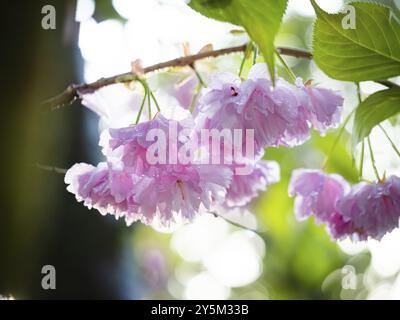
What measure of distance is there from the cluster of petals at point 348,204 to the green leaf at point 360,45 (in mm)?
164

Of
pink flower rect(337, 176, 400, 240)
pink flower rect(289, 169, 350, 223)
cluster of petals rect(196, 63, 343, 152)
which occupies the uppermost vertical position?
cluster of petals rect(196, 63, 343, 152)

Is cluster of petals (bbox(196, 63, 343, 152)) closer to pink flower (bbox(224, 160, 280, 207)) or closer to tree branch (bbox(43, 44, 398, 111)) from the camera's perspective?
tree branch (bbox(43, 44, 398, 111))

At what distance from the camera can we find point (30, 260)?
1115 mm

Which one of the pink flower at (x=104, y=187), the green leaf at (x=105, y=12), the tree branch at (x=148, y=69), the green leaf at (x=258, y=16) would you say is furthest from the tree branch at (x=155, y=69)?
the green leaf at (x=105, y=12)

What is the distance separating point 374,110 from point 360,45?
8 cm

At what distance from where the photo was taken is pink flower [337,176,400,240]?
768mm

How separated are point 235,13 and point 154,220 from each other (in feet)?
0.92

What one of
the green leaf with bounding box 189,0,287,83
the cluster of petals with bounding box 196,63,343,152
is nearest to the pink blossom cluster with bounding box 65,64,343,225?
the cluster of petals with bounding box 196,63,343,152

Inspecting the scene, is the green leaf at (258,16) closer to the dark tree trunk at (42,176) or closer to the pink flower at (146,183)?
the pink flower at (146,183)

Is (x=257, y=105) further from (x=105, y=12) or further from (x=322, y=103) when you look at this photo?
(x=105, y=12)

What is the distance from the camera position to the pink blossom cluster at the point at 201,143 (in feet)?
2.05

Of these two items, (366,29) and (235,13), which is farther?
(366,29)
